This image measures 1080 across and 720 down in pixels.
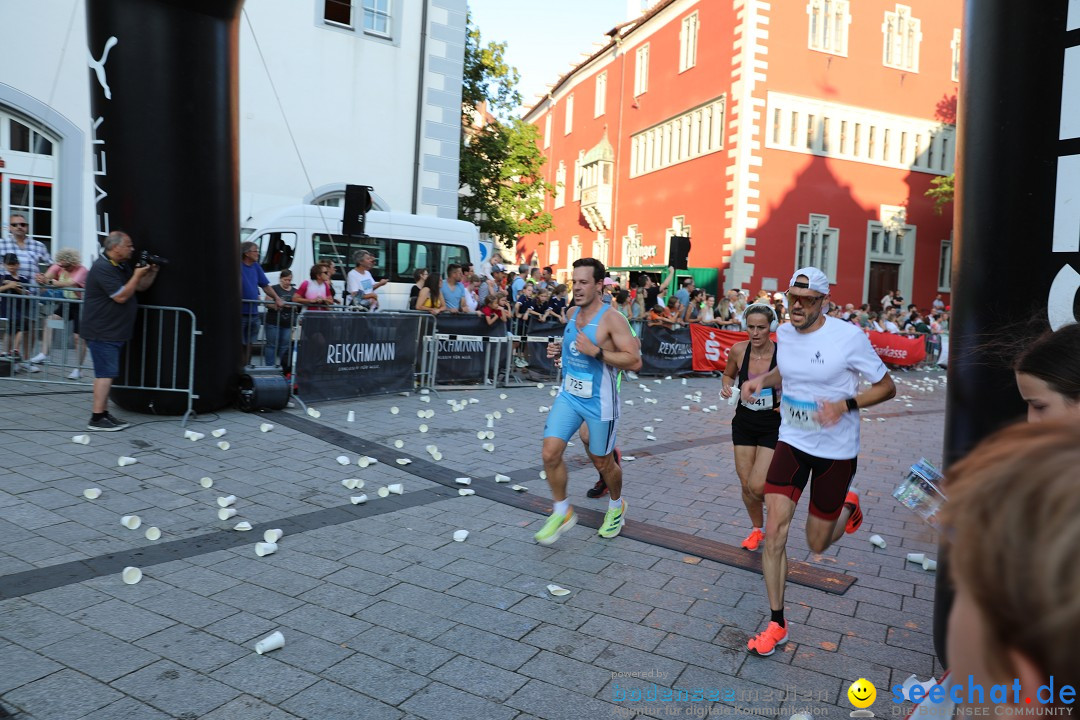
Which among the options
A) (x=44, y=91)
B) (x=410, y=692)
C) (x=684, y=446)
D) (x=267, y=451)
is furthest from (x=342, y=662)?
(x=44, y=91)

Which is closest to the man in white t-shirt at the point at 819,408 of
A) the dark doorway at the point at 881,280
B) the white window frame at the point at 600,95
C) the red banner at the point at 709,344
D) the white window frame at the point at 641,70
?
the red banner at the point at 709,344

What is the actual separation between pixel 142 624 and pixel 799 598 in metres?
3.57

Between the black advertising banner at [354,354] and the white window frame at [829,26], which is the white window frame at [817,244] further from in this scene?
the black advertising banner at [354,354]

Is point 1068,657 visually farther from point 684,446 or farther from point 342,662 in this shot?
point 684,446

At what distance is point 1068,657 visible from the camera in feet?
2.23

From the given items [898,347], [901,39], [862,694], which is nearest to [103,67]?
[862,694]

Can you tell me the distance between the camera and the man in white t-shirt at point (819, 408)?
170 inches

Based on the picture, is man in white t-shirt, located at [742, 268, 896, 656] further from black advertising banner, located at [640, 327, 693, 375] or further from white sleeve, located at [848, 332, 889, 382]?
black advertising banner, located at [640, 327, 693, 375]

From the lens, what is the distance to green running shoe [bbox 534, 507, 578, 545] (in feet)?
17.6

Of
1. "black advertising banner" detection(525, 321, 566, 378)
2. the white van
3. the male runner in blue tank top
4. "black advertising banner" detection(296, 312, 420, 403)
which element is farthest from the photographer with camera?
"black advertising banner" detection(525, 321, 566, 378)

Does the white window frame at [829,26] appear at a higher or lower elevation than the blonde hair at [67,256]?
higher

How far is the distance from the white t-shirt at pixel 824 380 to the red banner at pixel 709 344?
1267cm

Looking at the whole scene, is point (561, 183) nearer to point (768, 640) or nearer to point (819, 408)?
point (819, 408)

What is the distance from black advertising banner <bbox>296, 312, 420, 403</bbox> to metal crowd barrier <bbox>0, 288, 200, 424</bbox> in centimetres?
156
